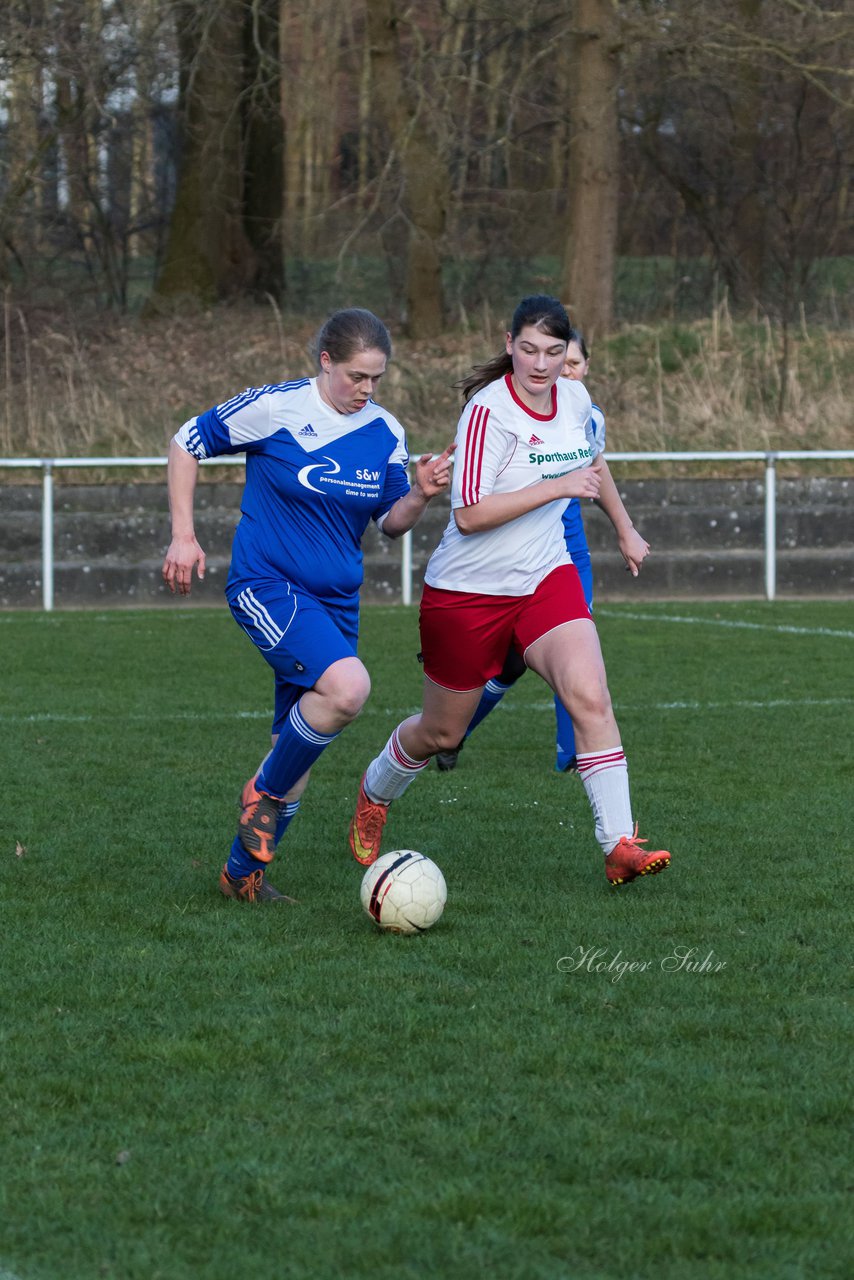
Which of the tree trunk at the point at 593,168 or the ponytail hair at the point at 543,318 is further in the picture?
the tree trunk at the point at 593,168

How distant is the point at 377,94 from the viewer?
22609 mm

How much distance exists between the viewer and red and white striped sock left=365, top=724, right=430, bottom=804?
5.65m

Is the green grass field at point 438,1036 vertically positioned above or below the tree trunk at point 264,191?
below

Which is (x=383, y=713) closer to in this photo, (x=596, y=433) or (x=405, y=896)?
(x=596, y=433)

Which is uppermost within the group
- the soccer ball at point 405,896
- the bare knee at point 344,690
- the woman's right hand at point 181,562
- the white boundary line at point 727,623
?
the woman's right hand at point 181,562

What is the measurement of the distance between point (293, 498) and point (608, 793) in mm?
1321

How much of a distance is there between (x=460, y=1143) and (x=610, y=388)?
17.5m

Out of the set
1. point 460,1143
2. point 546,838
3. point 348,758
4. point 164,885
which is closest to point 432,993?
point 460,1143

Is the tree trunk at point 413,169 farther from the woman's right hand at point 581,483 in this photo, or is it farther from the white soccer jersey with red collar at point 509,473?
the woman's right hand at point 581,483

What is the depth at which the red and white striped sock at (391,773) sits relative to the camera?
223 inches

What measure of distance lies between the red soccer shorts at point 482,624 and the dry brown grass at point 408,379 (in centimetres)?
1278

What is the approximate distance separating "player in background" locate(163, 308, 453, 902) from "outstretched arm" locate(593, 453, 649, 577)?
736mm

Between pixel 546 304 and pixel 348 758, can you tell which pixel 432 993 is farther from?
pixel 348 758

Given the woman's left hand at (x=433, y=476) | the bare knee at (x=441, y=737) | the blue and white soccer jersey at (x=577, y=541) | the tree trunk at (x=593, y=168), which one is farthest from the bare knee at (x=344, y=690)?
the tree trunk at (x=593, y=168)
